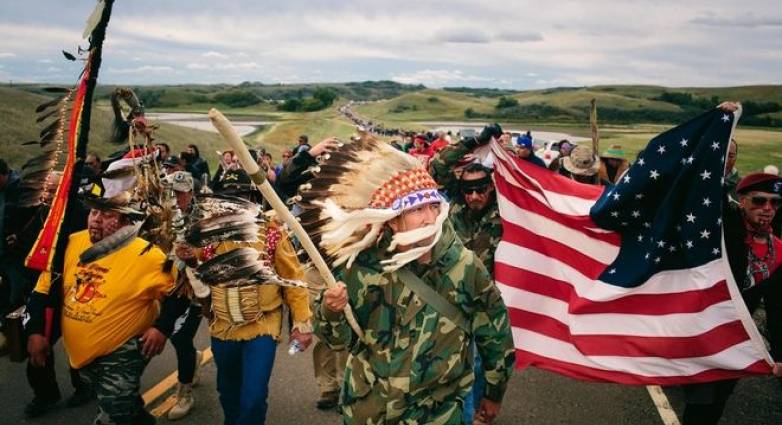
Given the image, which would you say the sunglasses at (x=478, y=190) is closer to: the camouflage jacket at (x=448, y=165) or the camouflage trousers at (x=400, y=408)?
the camouflage jacket at (x=448, y=165)

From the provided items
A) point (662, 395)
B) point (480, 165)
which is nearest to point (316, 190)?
point (480, 165)

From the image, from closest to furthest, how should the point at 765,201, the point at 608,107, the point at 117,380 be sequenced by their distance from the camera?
the point at 117,380 < the point at 765,201 < the point at 608,107

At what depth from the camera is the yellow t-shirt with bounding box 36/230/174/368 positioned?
144 inches

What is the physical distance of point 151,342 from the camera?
12.5ft

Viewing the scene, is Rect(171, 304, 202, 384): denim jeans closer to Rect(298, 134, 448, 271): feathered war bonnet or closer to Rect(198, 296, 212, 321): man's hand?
Rect(198, 296, 212, 321): man's hand

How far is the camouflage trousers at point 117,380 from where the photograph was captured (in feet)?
12.2

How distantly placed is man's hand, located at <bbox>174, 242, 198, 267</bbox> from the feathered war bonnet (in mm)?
1289

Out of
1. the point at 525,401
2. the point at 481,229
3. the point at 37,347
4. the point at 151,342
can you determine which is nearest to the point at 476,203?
the point at 481,229

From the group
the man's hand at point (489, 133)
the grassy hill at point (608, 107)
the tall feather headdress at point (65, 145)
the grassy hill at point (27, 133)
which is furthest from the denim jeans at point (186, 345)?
the grassy hill at point (608, 107)

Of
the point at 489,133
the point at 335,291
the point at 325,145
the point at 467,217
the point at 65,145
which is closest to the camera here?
the point at 335,291

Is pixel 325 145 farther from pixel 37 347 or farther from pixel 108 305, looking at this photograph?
pixel 37 347

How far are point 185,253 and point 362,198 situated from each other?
65.3 inches

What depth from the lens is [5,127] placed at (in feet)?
67.2

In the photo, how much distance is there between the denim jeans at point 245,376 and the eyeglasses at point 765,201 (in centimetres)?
390
